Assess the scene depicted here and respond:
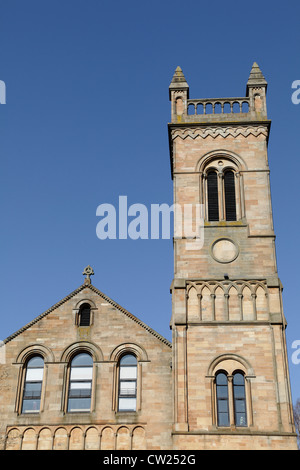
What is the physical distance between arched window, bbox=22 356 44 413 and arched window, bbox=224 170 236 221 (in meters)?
11.2

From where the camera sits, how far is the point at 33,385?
27422 mm

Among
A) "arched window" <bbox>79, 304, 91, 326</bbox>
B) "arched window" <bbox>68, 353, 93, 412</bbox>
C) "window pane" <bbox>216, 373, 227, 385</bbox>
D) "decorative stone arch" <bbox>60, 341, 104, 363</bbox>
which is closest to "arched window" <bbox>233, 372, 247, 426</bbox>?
"window pane" <bbox>216, 373, 227, 385</bbox>

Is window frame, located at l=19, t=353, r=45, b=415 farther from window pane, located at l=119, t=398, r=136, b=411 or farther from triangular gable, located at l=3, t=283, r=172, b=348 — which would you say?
window pane, located at l=119, t=398, r=136, b=411

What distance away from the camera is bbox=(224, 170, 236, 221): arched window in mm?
30156

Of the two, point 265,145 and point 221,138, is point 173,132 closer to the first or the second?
point 221,138

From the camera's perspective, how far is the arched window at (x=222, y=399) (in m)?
25.2

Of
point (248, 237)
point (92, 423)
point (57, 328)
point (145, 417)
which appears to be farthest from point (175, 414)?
point (248, 237)

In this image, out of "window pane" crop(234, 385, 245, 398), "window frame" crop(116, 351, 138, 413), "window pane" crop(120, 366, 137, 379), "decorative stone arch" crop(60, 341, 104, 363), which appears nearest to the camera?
"window pane" crop(234, 385, 245, 398)

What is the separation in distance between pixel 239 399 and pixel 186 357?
2.75 metres

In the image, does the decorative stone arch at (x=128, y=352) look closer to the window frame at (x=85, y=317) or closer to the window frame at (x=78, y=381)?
the window frame at (x=78, y=381)

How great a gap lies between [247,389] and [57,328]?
9027 millimetres
